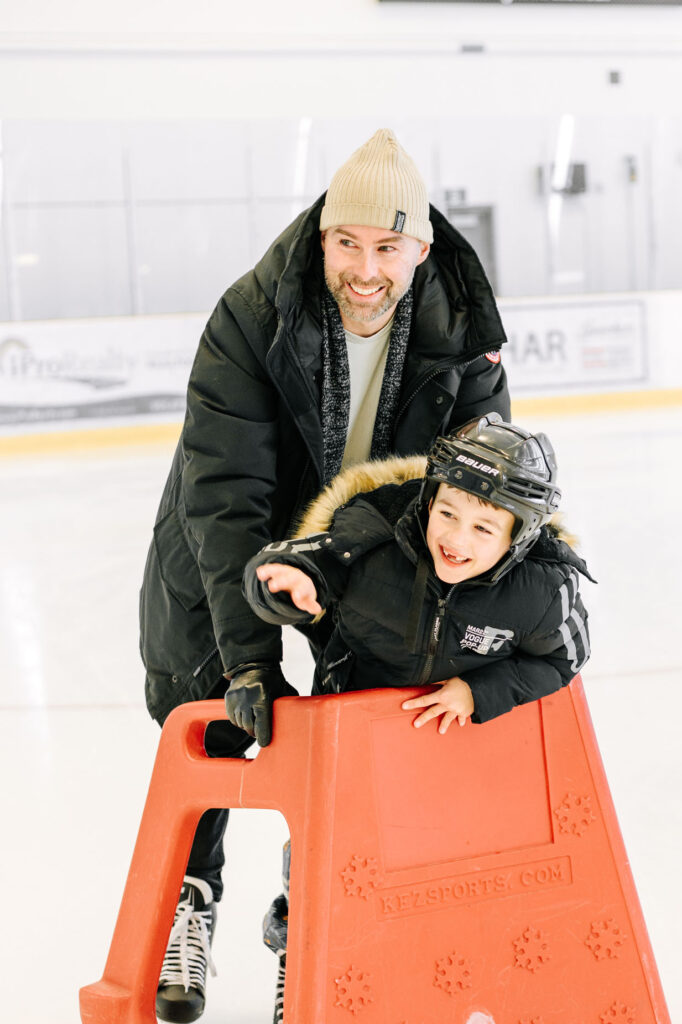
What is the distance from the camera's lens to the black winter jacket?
1352mm

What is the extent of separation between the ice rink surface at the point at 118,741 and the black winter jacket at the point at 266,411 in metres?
0.45

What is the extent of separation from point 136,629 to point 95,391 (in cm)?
543

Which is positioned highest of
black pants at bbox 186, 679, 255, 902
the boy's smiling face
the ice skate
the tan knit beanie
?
the tan knit beanie

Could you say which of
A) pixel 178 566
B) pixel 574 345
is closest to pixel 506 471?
pixel 178 566

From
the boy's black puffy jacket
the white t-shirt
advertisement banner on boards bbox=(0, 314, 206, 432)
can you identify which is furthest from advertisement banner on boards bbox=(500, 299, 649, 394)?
the boy's black puffy jacket

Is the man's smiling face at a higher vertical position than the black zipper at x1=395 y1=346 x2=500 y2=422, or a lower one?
higher

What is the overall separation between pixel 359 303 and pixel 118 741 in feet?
4.83

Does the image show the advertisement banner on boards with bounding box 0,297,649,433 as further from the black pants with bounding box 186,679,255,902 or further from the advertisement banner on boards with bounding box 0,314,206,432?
the black pants with bounding box 186,679,255,902

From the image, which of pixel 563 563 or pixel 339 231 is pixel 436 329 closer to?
pixel 339 231

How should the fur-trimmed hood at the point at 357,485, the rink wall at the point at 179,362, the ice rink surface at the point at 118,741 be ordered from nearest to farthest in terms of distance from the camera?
the fur-trimmed hood at the point at 357,485 → the ice rink surface at the point at 118,741 → the rink wall at the point at 179,362

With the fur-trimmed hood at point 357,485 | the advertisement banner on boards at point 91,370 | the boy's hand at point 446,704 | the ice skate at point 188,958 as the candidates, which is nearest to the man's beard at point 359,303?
the fur-trimmed hood at point 357,485

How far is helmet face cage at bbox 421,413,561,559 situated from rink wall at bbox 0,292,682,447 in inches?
299

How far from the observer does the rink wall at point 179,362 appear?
8.48 metres

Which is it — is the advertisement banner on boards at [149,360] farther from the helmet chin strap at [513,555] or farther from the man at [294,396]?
the helmet chin strap at [513,555]
